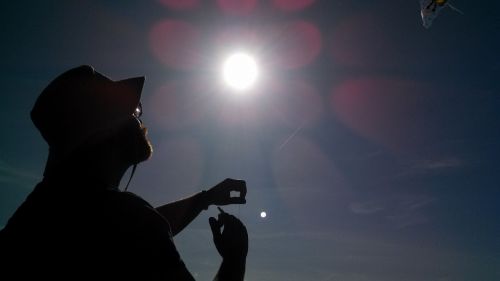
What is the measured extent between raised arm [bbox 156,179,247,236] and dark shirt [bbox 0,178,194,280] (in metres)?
2.81

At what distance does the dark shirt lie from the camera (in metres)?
2.37

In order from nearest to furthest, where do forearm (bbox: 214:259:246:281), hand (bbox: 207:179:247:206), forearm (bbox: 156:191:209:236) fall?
forearm (bbox: 214:259:246:281), forearm (bbox: 156:191:209:236), hand (bbox: 207:179:247:206)

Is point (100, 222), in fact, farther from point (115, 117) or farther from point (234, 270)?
point (234, 270)

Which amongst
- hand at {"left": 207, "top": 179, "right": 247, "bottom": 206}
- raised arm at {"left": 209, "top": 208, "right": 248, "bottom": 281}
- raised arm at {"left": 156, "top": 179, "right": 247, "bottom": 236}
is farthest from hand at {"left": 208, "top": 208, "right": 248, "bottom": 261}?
hand at {"left": 207, "top": 179, "right": 247, "bottom": 206}

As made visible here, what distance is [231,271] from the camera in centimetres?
312

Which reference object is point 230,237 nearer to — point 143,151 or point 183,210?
point 143,151

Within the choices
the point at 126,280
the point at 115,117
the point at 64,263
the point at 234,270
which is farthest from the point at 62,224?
the point at 234,270

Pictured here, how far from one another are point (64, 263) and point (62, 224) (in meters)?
0.25

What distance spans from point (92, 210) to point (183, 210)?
2.98 m

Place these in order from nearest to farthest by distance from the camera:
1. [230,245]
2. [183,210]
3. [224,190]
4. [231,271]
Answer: [231,271]
[230,245]
[183,210]
[224,190]

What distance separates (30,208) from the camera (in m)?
2.64

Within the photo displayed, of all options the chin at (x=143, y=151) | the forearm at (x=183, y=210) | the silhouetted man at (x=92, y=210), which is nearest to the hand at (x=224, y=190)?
the forearm at (x=183, y=210)

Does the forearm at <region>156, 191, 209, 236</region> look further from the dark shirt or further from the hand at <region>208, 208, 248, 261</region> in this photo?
the dark shirt

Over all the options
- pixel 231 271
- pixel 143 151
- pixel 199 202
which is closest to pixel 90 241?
pixel 143 151
